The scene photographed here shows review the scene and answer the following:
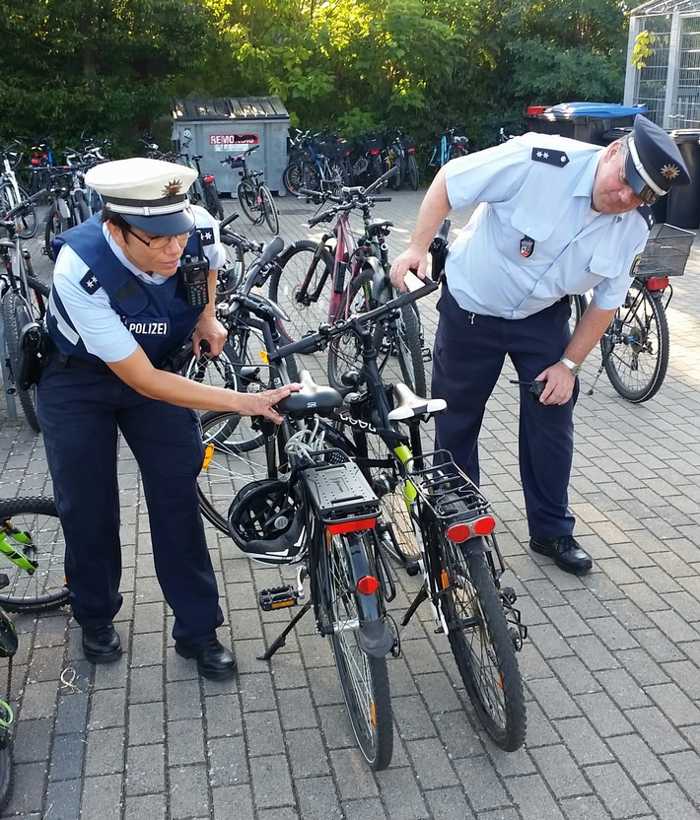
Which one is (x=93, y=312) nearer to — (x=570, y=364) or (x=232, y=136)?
(x=570, y=364)

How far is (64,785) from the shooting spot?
2.83 meters

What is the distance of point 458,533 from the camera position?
8.98 ft

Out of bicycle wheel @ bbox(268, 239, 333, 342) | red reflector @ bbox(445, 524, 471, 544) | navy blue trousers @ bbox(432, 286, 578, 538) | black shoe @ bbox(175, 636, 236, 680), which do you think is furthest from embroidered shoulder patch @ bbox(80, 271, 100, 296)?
bicycle wheel @ bbox(268, 239, 333, 342)

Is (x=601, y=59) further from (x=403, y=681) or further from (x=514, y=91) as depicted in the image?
(x=403, y=681)

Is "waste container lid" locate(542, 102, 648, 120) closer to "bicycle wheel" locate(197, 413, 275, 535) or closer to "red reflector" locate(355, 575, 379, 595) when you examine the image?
"bicycle wheel" locate(197, 413, 275, 535)

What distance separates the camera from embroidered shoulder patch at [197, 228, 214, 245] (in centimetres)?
298

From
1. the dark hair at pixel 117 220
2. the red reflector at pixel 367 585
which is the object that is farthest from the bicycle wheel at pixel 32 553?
the red reflector at pixel 367 585

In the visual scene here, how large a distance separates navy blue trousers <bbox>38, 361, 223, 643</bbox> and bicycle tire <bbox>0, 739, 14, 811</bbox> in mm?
630

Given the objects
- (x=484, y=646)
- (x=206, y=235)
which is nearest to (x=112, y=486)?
(x=206, y=235)

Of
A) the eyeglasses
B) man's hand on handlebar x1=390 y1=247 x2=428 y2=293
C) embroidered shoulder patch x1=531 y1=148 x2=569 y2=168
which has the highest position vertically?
embroidered shoulder patch x1=531 y1=148 x2=569 y2=168

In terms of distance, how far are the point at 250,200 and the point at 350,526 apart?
36.6 feet

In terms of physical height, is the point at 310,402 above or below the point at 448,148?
above

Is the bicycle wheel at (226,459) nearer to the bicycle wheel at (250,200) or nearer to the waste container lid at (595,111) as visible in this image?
the bicycle wheel at (250,200)

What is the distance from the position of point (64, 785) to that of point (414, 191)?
49.5 ft
